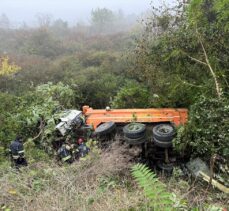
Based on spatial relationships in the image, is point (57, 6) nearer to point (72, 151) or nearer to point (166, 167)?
point (72, 151)

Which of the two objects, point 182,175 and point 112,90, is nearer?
point 182,175

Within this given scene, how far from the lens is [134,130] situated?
27.0 feet

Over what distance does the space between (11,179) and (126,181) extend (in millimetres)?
2130

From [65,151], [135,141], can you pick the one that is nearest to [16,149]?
[65,151]

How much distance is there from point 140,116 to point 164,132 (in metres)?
1.06

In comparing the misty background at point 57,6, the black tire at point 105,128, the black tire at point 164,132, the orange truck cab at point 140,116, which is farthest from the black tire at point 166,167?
the misty background at point 57,6

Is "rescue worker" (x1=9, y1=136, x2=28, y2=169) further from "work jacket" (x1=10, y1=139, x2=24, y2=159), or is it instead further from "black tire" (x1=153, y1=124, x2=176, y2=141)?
"black tire" (x1=153, y1=124, x2=176, y2=141)

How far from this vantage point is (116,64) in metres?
16.9

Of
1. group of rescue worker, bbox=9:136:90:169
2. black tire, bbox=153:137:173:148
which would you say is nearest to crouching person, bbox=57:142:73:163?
group of rescue worker, bbox=9:136:90:169

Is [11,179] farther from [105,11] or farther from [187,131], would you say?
[105,11]

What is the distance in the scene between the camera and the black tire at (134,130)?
815 cm

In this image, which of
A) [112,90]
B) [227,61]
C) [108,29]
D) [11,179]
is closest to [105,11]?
[108,29]

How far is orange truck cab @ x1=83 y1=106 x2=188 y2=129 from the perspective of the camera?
29.1 ft

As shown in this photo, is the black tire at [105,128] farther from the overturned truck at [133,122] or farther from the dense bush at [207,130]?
the dense bush at [207,130]
